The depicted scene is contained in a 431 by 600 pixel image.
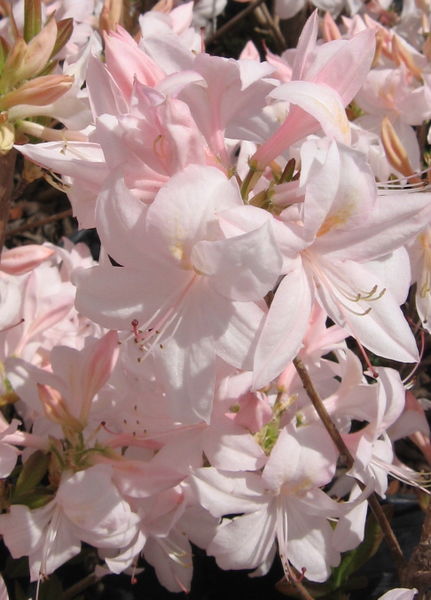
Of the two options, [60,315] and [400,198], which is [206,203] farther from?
[60,315]

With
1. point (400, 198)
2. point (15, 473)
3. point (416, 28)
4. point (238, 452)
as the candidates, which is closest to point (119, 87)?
point (400, 198)

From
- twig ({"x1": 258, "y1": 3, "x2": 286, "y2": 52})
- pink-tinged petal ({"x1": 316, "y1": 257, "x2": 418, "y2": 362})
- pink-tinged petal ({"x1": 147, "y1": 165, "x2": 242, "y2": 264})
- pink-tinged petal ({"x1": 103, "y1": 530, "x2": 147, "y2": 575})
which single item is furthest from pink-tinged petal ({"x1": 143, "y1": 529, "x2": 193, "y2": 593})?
twig ({"x1": 258, "y1": 3, "x2": 286, "y2": 52})

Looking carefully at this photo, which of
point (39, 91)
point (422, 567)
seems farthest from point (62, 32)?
point (422, 567)

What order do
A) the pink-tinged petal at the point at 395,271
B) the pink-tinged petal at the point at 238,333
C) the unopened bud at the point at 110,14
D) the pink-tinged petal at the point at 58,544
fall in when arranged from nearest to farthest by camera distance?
1. the pink-tinged petal at the point at 238,333
2. the pink-tinged petal at the point at 395,271
3. the pink-tinged petal at the point at 58,544
4. the unopened bud at the point at 110,14

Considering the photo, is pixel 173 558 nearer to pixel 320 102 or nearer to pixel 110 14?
pixel 320 102

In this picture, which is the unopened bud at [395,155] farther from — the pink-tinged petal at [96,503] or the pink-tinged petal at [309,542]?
the pink-tinged petal at [96,503]

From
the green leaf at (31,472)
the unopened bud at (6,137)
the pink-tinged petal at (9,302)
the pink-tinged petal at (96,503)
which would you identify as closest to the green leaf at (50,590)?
the green leaf at (31,472)

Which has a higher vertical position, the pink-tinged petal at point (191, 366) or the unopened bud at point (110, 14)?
the unopened bud at point (110, 14)
